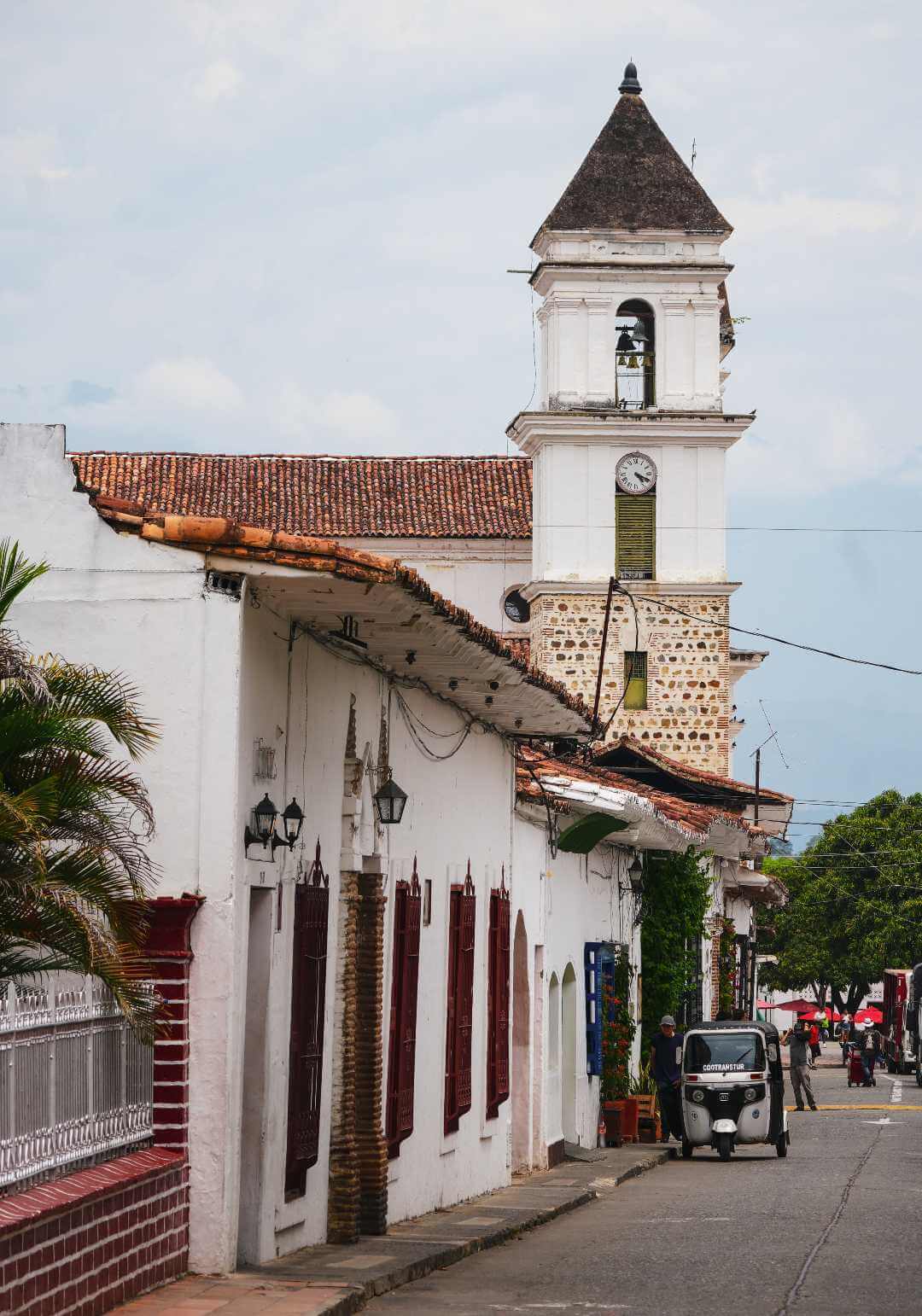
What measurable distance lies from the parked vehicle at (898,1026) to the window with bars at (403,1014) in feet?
126

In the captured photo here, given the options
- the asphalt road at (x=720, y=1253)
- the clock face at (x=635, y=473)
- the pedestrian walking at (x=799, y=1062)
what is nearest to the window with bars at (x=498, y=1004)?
the asphalt road at (x=720, y=1253)

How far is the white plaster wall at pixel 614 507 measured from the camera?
5147cm

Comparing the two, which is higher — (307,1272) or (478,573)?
(478,573)

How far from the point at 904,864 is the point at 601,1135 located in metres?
54.7

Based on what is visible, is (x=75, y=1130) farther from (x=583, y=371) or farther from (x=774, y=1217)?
(x=583, y=371)

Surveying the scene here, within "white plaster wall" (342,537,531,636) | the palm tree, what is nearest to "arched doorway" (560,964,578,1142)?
the palm tree

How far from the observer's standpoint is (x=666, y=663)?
50875 millimetres

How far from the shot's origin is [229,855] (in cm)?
1093

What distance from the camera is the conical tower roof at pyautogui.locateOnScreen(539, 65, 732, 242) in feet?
167

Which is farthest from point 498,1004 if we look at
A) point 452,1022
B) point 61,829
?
point 61,829

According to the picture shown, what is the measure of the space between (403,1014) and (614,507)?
3735cm

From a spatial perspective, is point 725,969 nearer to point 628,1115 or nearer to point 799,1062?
point 799,1062

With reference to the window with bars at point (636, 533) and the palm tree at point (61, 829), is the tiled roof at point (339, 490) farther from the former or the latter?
the palm tree at point (61, 829)

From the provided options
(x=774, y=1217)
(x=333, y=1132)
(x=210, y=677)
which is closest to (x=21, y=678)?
(x=210, y=677)
